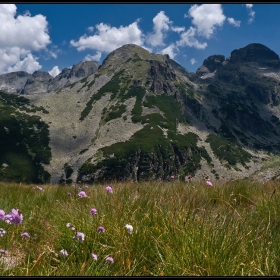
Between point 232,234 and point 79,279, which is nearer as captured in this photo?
point 79,279

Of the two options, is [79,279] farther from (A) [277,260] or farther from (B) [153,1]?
(B) [153,1]

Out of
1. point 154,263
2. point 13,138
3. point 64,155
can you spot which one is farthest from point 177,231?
point 13,138

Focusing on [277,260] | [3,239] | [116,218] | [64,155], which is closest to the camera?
[277,260]

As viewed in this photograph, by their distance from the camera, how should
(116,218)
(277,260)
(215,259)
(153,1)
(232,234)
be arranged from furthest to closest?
(153,1)
(116,218)
(232,234)
(277,260)
(215,259)

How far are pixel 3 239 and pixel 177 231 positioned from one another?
7.98 ft

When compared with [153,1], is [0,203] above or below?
below

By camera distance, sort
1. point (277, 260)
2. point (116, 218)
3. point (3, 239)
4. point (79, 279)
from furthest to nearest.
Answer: point (116, 218)
point (3, 239)
point (277, 260)
point (79, 279)

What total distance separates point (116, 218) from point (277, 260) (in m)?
2.21

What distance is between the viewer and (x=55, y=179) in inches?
6147

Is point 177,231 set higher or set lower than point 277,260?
higher

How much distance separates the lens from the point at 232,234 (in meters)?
3.39

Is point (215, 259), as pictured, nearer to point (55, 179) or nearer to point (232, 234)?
point (232, 234)

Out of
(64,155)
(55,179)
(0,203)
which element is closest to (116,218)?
(0,203)

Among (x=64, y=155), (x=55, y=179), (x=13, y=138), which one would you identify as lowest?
(x=55, y=179)
